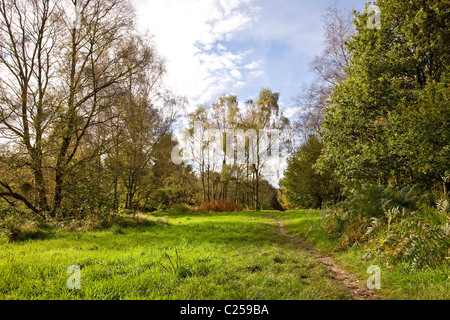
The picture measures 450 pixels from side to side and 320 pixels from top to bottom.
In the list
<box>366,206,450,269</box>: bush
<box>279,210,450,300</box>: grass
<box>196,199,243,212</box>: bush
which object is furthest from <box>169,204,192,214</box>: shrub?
<box>366,206,450,269</box>: bush

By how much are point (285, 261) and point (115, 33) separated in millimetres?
14453

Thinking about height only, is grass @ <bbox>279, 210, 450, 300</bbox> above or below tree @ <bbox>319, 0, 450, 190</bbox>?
below

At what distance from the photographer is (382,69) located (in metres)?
8.38

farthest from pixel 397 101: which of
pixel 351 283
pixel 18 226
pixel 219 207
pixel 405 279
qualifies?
pixel 219 207

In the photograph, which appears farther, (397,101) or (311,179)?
(311,179)

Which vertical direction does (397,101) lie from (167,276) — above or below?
above

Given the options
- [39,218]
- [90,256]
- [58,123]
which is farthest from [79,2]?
[90,256]

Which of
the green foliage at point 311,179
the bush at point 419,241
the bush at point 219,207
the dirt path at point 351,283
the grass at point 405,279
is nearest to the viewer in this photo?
the grass at point 405,279

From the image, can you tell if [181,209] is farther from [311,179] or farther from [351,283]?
[351,283]

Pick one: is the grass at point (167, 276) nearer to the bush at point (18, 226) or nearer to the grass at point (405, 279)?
the grass at point (405, 279)

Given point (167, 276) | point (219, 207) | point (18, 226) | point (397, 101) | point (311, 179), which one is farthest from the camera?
point (219, 207)

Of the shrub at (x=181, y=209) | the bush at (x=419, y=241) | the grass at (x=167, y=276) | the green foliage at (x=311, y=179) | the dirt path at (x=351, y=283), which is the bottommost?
the shrub at (x=181, y=209)

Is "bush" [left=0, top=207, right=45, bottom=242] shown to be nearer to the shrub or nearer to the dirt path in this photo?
the dirt path

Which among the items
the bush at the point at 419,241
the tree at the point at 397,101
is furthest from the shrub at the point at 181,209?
the bush at the point at 419,241
